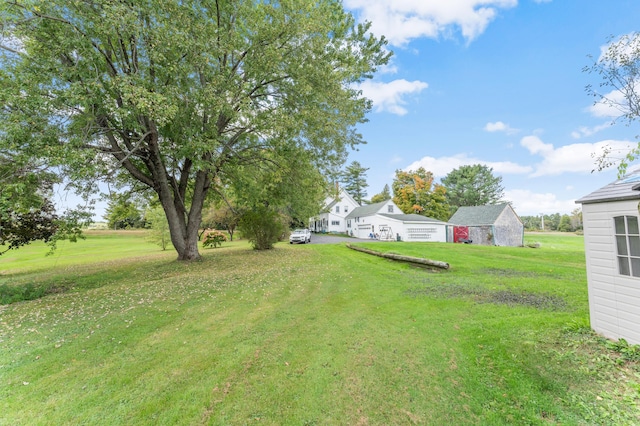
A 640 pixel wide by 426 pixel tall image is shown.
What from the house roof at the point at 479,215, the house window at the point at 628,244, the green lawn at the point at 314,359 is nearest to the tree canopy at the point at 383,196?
the house roof at the point at 479,215

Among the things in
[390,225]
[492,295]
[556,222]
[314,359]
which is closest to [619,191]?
[492,295]

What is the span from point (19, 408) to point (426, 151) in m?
44.5

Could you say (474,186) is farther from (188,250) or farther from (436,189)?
(188,250)

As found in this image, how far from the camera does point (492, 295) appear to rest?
6.53 m

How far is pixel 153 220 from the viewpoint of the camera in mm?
24219

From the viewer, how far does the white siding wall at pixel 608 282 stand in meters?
3.83

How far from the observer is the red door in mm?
28156

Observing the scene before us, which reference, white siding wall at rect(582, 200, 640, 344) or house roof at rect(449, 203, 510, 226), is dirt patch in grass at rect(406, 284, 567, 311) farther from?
house roof at rect(449, 203, 510, 226)

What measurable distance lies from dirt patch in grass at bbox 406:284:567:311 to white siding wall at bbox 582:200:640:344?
55.1 inches

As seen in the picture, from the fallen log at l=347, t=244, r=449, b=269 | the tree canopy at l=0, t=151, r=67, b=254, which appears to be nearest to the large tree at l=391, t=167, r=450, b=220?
the fallen log at l=347, t=244, r=449, b=269

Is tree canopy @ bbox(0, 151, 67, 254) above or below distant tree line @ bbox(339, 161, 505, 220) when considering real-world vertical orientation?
below

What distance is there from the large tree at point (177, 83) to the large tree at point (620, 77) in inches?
328

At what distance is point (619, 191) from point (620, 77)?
7.22 m

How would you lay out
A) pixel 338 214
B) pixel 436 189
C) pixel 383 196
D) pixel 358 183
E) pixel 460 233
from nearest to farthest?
pixel 460 233
pixel 436 189
pixel 338 214
pixel 358 183
pixel 383 196
